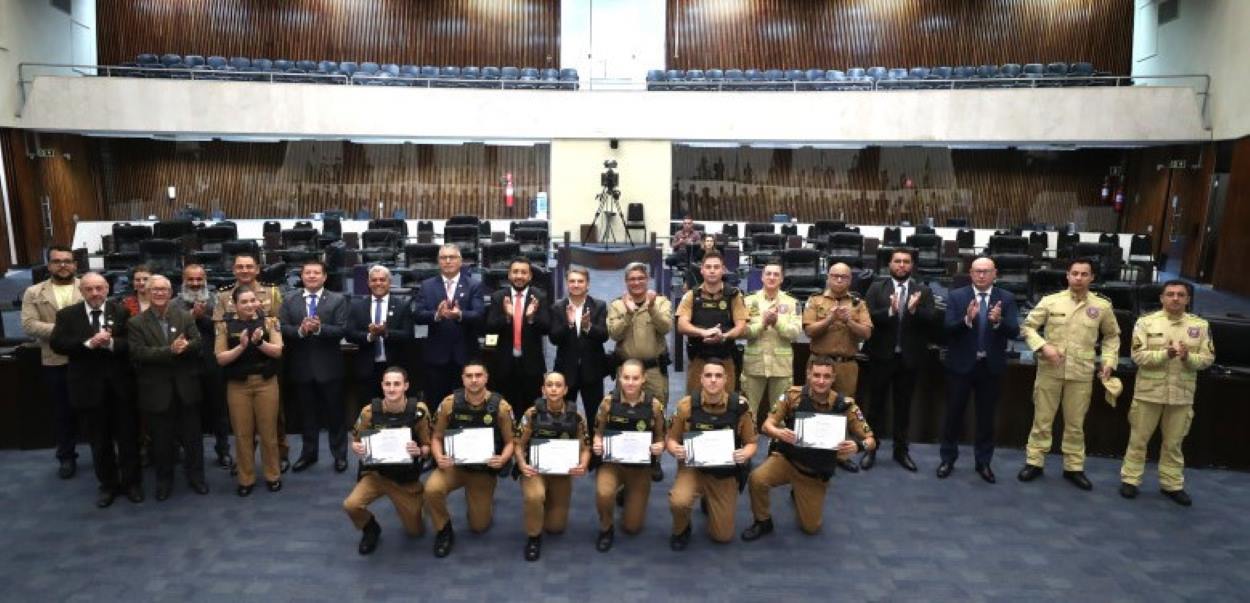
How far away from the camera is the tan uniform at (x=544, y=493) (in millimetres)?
5141

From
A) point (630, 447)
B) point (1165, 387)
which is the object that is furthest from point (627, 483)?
point (1165, 387)

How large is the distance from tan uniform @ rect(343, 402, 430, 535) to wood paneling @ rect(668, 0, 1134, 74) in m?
18.3

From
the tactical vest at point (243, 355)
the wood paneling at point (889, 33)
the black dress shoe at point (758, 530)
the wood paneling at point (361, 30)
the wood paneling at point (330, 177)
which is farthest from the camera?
the wood paneling at point (361, 30)

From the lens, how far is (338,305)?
6.31m

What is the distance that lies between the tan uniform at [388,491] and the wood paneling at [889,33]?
1831 centimetres

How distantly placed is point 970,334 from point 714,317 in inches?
76.5

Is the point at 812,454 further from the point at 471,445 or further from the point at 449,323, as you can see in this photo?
the point at 449,323

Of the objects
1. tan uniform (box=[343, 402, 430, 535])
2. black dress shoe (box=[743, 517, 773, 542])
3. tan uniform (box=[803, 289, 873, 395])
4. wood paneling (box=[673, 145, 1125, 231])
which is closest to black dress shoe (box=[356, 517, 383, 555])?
tan uniform (box=[343, 402, 430, 535])

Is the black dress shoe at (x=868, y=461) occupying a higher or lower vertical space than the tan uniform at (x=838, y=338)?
lower

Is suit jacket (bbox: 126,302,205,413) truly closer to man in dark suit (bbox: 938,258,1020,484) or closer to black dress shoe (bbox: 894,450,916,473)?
black dress shoe (bbox: 894,450,916,473)

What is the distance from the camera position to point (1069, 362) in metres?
6.25

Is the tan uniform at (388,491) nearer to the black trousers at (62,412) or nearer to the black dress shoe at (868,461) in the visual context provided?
the black trousers at (62,412)

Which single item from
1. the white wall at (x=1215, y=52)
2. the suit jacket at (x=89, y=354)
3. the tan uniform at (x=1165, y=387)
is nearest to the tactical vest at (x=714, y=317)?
the tan uniform at (x=1165, y=387)

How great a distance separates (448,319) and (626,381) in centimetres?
190
